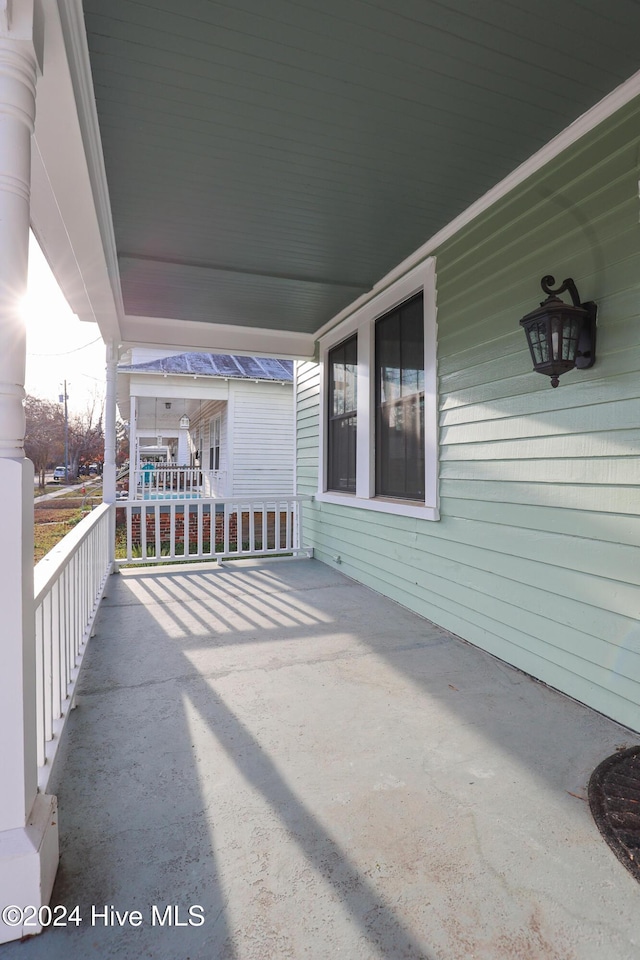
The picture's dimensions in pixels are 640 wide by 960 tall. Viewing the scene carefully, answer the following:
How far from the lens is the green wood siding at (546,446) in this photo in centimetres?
210

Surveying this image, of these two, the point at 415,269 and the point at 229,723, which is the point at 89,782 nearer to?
the point at 229,723

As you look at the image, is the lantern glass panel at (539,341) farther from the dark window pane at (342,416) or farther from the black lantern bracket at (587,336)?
the dark window pane at (342,416)

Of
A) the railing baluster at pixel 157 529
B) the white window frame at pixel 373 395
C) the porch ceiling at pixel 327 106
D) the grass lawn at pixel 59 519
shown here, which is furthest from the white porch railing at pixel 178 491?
the porch ceiling at pixel 327 106

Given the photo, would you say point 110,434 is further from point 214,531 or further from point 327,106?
point 327,106

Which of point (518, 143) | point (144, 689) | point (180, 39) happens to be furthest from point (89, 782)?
point (518, 143)

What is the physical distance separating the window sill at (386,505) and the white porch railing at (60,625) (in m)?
2.17

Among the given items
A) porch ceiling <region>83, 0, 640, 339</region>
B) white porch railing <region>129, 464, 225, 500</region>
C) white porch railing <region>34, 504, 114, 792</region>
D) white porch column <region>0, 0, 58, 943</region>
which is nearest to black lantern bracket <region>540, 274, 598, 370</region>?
porch ceiling <region>83, 0, 640, 339</region>

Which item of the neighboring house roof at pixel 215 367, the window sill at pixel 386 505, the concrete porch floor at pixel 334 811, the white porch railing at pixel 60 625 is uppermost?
the neighboring house roof at pixel 215 367

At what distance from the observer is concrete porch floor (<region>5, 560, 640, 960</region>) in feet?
3.95

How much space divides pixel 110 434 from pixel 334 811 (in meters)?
4.49

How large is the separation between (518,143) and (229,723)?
2971 millimetres

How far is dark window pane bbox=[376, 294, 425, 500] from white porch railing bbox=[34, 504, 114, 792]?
7.58 ft

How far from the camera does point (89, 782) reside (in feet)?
5.81

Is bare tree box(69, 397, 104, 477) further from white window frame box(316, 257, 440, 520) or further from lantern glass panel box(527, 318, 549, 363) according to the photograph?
lantern glass panel box(527, 318, 549, 363)
